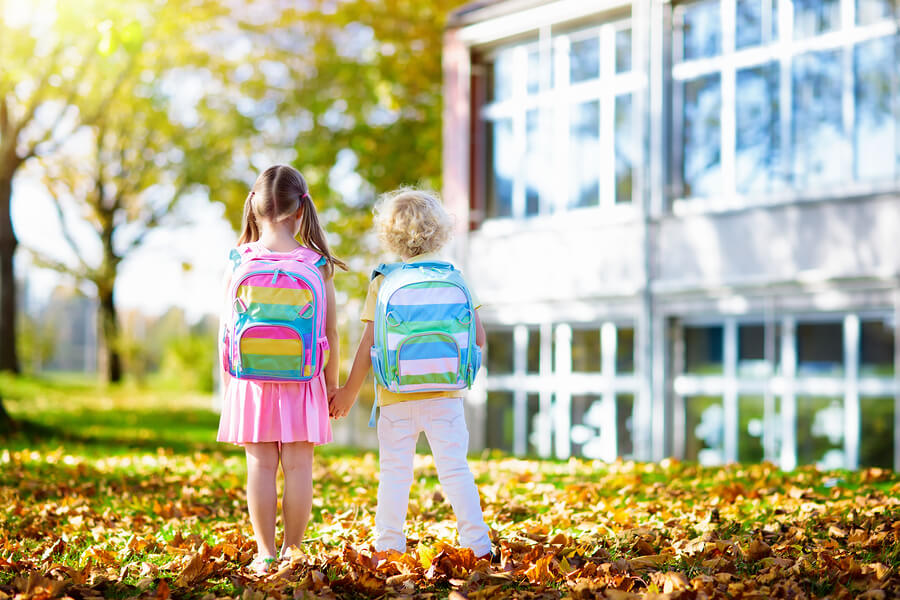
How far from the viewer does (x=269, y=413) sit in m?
4.12

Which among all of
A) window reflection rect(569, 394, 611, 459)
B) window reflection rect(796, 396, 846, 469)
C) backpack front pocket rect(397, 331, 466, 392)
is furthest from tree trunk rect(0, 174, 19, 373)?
backpack front pocket rect(397, 331, 466, 392)

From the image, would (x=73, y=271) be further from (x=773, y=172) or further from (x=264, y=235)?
(x=264, y=235)

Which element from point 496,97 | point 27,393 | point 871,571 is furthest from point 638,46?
point 27,393

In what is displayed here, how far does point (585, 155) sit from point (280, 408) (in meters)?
11.0

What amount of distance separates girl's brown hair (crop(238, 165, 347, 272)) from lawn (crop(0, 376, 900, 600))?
1.31 m

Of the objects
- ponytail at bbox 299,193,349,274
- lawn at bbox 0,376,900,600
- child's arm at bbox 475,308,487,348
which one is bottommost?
lawn at bbox 0,376,900,600

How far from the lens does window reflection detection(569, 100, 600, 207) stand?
14.3 metres

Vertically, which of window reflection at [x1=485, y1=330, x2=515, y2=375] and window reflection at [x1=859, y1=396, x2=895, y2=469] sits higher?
window reflection at [x1=485, y1=330, x2=515, y2=375]

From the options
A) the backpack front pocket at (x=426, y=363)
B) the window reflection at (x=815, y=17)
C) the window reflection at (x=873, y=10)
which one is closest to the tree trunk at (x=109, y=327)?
the window reflection at (x=815, y=17)

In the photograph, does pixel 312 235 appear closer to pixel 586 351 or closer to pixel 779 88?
pixel 779 88

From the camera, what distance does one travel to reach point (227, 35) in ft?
75.1

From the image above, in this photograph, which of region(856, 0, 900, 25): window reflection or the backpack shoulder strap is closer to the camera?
the backpack shoulder strap

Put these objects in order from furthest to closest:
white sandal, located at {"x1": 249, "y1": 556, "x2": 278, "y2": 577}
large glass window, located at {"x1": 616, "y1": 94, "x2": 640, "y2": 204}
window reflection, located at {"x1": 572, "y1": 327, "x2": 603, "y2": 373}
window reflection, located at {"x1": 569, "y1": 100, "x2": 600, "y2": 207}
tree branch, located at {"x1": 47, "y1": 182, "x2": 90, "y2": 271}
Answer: tree branch, located at {"x1": 47, "y1": 182, "x2": 90, "y2": 271}, window reflection, located at {"x1": 569, "y1": 100, "x2": 600, "y2": 207}, window reflection, located at {"x1": 572, "y1": 327, "x2": 603, "y2": 373}, large glass window, located at {"x1": 616, "y1": 94, "x2": 640, "y2": 204}, white sandal, located at {"x1": 249, "y1": 556, "x2": 278, "y2": 577}

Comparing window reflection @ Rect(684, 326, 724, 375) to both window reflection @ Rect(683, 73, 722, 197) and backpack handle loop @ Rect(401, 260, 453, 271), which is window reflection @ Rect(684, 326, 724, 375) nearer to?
window reflection @ Rect(683, 73, 722, 197)
